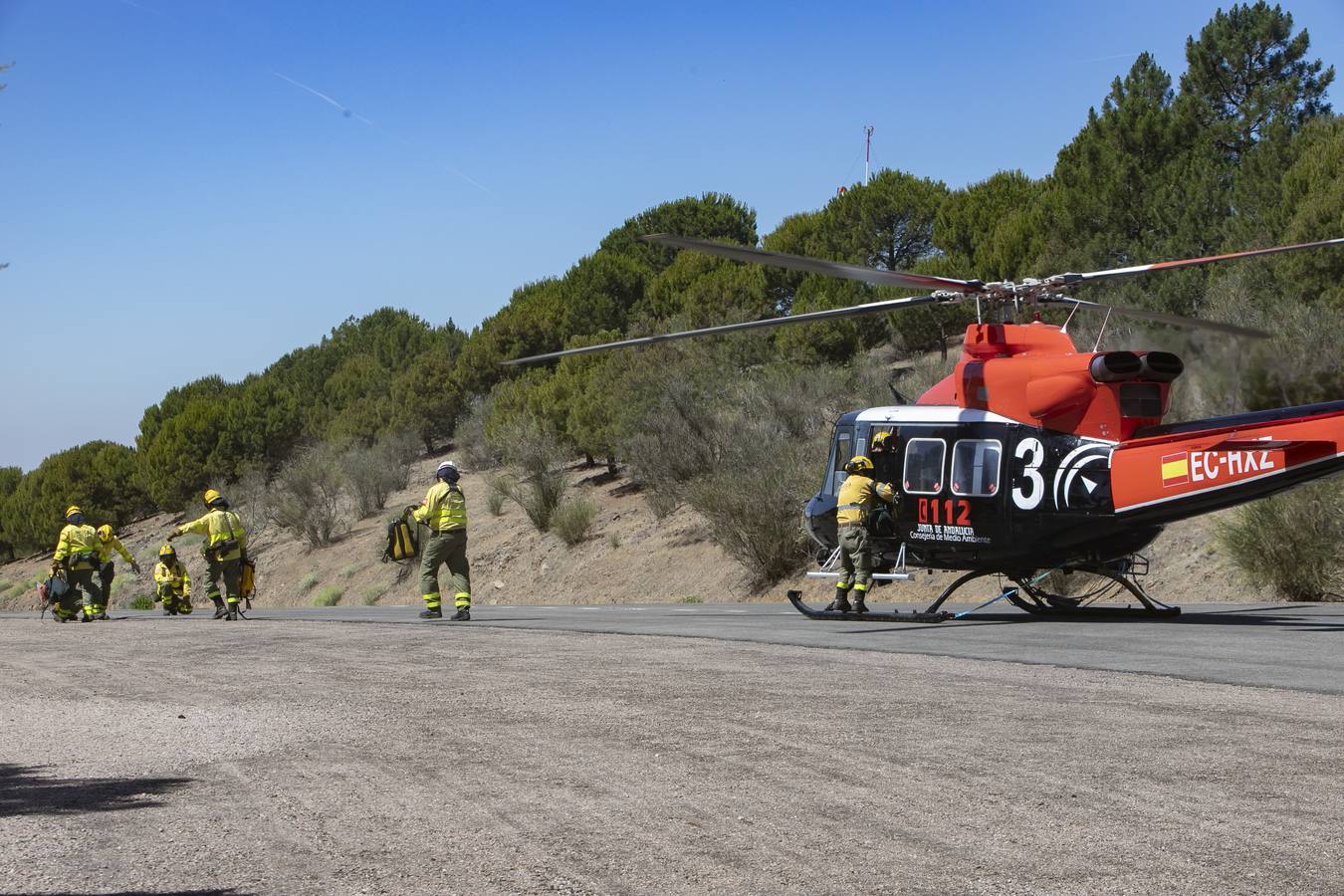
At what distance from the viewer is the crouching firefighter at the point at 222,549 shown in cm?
2047

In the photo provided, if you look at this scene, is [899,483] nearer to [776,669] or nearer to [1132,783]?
[776,669]

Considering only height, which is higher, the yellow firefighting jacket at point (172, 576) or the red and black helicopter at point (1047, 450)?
the red and black helicopter at point (1047, 450)

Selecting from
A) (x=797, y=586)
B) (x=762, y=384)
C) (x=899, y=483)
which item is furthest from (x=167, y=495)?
(x=899, y=483)

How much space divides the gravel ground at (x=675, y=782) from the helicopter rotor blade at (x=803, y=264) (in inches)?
133

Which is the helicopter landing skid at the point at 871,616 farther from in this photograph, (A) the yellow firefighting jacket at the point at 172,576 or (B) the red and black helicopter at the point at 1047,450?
(A) the yellow firefighting jacket at the point at 172,576

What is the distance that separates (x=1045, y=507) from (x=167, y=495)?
6115 centimetres

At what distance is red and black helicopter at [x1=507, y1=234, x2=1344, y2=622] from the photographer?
13367 millimetres

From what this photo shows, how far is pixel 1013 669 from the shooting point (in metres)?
10.9

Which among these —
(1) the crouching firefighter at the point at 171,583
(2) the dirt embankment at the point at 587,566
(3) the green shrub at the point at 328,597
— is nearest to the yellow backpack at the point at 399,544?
(1) the crouching firefighter at the point at 171,583

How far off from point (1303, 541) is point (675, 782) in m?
15.2

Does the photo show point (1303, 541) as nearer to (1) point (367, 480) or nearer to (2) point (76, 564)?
(2) point (76, 564)

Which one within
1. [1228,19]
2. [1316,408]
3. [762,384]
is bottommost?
[1316,408]

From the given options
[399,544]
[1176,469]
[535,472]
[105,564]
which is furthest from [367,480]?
[1176,469]

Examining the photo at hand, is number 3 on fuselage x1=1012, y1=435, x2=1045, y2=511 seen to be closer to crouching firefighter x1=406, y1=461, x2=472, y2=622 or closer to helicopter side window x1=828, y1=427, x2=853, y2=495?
helicopter side window x1=828, y1=427, x2=853, y2=495
